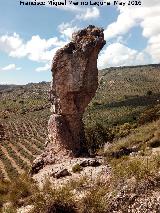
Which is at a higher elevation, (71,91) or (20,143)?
(71,91)

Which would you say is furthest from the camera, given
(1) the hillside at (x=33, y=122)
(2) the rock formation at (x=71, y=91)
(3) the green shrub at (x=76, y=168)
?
(1) the hillside at (x=33, y=122)

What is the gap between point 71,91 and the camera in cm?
2956

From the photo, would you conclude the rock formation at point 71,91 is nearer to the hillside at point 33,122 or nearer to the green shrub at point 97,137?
the green shrub at point 97,137

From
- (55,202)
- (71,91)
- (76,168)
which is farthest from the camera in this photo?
(71,91)

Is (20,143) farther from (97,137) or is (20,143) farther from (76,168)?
(76,168)

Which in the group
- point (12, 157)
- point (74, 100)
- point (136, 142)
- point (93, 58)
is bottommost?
point (12, 157)

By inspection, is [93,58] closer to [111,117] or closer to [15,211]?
[15,211]

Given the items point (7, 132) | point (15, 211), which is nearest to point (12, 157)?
point (7, 132)

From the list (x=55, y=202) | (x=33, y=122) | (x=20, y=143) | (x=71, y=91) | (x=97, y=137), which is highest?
(x=71, y=91)

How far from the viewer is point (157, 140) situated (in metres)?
35.2

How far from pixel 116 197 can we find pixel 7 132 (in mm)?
98995

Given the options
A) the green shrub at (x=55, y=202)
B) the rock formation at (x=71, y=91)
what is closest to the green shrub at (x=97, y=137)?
the rock formation at (x=71, y=91)

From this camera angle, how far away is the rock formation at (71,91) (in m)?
29.3

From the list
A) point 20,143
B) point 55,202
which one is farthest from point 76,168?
point 20,143
